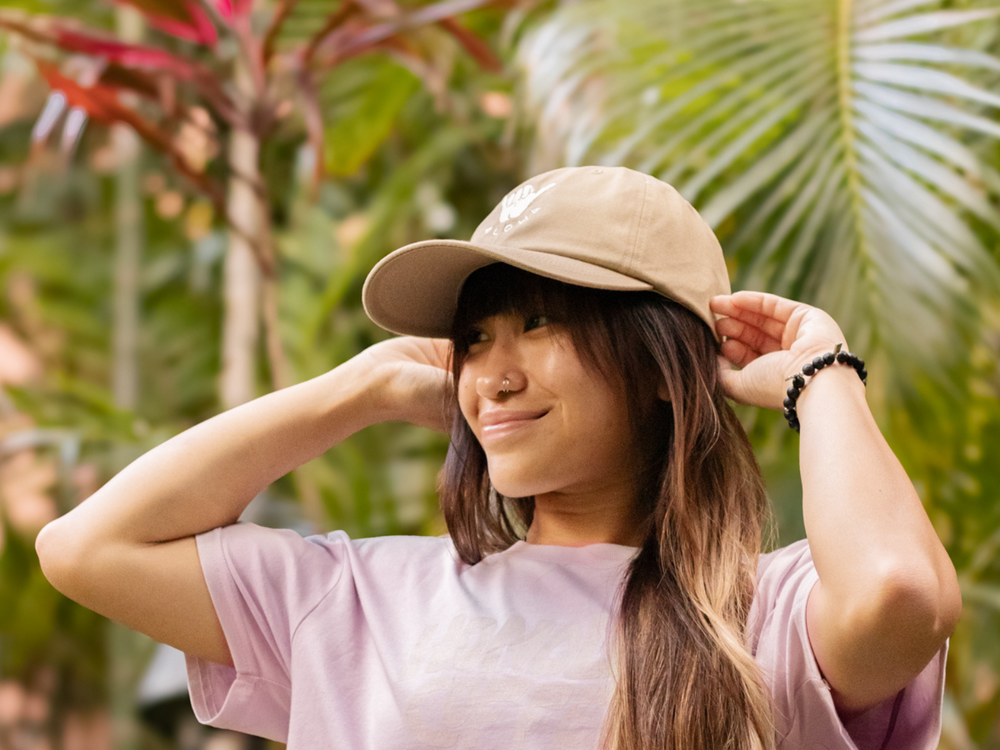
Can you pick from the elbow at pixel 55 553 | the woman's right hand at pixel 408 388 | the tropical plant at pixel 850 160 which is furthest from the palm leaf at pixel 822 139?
the elbow at pixel 55 553

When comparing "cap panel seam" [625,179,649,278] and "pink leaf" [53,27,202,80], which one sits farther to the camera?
"pink leaf" [53,27,202,80]

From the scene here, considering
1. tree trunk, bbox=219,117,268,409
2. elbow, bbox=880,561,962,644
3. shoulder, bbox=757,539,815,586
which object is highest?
elbow, bbox=880,561,962,644

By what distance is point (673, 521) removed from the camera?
2.66ft

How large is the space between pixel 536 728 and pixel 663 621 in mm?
121

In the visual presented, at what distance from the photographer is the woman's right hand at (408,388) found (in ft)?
3.00

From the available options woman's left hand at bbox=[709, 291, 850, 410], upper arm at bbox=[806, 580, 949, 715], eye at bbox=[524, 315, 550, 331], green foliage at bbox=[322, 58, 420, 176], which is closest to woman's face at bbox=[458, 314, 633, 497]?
eye at bbox=[524, 315, 550, 331]

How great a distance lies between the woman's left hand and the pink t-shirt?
13cm

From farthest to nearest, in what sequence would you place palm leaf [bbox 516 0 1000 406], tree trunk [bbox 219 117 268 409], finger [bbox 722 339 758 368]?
tree trunk [bbox 219 117 268 409] → palm leaf [bbox 516 0 1000 406] → finger [bbox 722 339 758 368]

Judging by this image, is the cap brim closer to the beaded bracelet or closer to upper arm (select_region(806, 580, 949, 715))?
the beaded bracelet

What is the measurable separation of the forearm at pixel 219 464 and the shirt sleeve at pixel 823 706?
0.40 m

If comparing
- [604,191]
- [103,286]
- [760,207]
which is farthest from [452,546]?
[103,286]

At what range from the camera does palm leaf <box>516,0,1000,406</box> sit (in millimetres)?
1085

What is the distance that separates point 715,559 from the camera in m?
0.78

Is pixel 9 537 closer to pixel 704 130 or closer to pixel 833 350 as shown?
pixel 704 130
